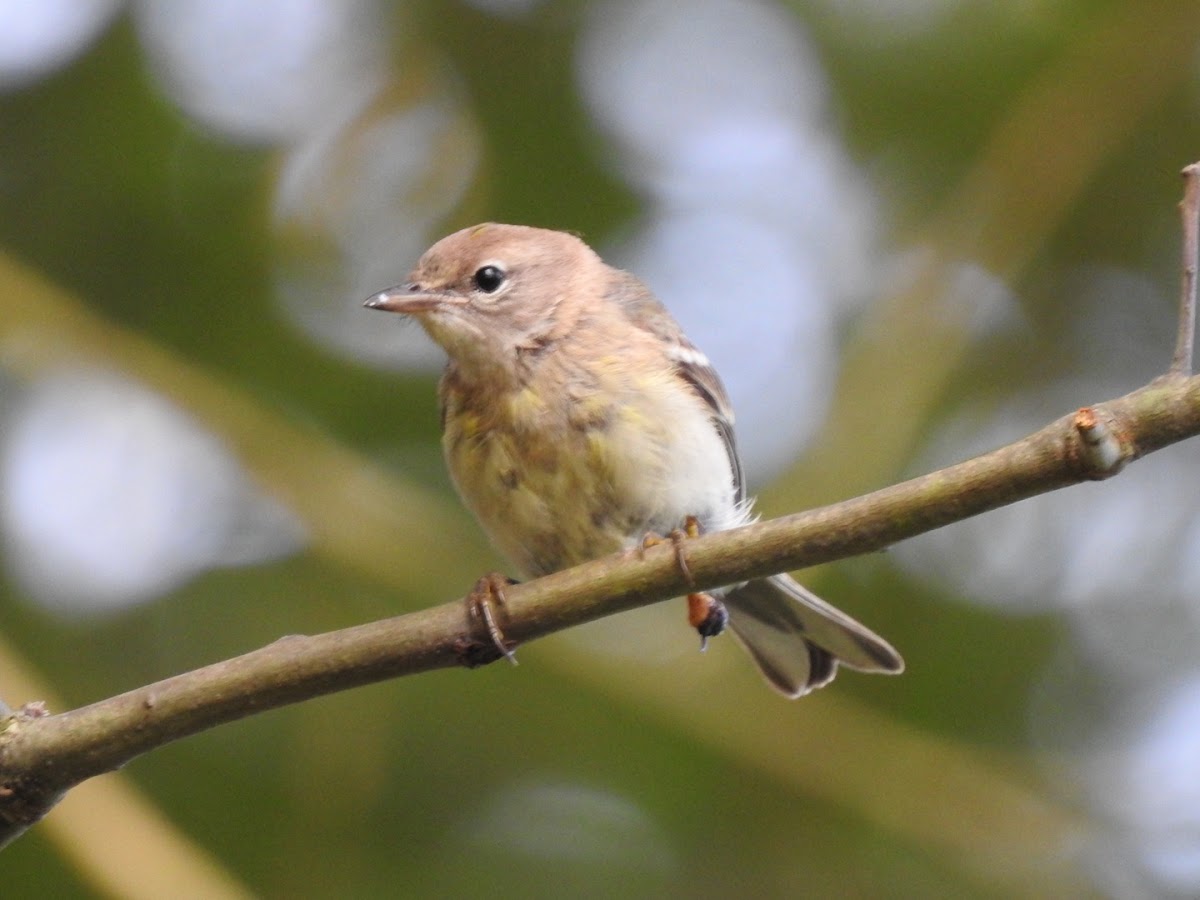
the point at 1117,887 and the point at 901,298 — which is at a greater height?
the point at 901,298

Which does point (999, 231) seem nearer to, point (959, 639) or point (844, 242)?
point (844, 242)

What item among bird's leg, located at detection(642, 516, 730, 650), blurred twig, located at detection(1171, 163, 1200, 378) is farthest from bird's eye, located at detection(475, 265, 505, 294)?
blurred twig, located at detection(1171, 163, 1200, 378)

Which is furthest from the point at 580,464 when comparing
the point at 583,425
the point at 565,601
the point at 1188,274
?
the point at 1188,274

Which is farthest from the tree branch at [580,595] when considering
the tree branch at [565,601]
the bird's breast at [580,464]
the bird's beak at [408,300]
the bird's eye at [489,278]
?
the bird's eye at [489,278]

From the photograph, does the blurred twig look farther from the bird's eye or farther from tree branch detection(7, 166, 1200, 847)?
the bird's eye

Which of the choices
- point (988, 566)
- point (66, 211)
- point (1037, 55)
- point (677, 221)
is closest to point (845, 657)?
point (988, 566)

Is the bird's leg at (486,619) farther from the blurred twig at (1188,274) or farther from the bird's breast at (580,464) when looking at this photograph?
the blurred twig at (1188,274)
